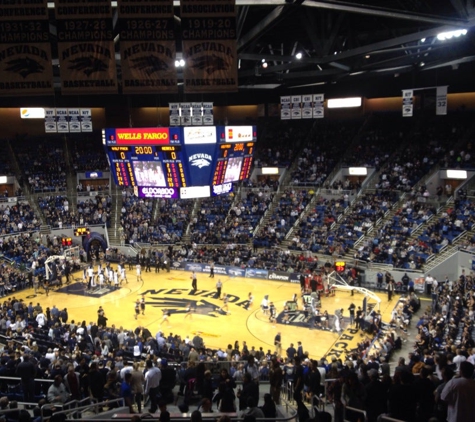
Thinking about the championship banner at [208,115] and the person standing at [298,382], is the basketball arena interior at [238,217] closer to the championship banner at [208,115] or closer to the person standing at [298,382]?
the person standing at [298,382]

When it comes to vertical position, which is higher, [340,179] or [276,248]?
[340,179]

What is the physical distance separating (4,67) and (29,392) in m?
8.10

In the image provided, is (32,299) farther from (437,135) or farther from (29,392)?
(437,135)

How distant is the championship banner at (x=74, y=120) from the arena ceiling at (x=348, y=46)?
2625 mm

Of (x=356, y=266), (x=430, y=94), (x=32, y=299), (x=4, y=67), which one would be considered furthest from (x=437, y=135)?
(x=4, y=67)

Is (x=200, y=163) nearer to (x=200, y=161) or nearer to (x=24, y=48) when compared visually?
(x=200, y=161)

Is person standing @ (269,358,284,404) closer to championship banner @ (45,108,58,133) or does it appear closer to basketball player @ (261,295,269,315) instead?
basketball player @ (261,295,269,315)

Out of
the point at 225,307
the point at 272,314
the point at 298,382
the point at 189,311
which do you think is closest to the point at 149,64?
the point at 298,382

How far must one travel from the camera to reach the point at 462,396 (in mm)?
7348

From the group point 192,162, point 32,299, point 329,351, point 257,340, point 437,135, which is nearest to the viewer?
point 329,351

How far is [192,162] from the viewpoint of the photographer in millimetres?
24828

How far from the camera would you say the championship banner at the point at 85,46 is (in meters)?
13.4

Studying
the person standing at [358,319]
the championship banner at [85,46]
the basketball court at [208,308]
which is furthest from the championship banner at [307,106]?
the championship banner at [85,46]

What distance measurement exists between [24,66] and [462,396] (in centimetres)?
1248
